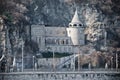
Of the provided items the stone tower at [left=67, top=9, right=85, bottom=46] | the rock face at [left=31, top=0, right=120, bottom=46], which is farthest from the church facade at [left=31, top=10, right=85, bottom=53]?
the rock face at [left=31, top=0, right=120, bottom=46]

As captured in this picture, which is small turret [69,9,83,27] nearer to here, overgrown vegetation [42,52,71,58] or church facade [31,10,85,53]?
church facade [31,10,85,53]

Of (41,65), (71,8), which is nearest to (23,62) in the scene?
(41,65)

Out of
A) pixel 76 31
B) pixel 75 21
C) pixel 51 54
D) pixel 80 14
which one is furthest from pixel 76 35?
pixel 51 54

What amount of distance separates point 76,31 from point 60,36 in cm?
36

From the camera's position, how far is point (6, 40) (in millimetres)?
15414

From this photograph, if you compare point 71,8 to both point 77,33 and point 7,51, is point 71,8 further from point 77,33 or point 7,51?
point 7,51

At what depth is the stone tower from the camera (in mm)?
15922

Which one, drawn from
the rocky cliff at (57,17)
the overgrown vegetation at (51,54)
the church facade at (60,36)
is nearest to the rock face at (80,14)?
the rocky cliff at (57,17)

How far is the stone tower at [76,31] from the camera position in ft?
52.2

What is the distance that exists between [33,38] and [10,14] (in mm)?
824

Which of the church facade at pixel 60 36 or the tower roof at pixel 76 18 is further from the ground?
the tower roof at pixel 76 18

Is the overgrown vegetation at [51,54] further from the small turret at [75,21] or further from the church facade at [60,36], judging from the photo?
the small turret at [75,21]

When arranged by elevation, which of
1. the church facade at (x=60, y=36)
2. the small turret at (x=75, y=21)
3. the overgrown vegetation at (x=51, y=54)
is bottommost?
the overgrown vegetation at (x=51, y=54)

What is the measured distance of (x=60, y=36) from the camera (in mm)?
16141
